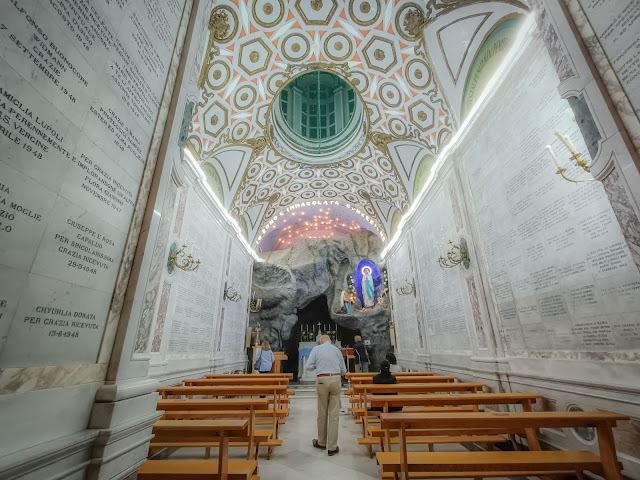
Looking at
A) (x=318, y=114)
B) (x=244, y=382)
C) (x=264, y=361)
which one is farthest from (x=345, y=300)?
(x=244, y=382)

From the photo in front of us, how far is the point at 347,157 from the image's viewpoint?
10508 millimetres

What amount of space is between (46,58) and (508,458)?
4233 mm

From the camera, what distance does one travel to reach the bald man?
394cm

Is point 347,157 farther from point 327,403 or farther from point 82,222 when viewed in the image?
point 82,222

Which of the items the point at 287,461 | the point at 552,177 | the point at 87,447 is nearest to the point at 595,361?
the point at 552,177

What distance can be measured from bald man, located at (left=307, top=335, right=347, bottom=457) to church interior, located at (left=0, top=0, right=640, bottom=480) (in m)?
0.05

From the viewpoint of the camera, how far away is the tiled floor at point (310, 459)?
3283 mm

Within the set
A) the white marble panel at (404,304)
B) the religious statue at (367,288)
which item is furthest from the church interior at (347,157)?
the religious statue at (367,288)

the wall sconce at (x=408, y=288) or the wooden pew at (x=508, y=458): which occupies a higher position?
the wall sconce at (x=408, y=288)

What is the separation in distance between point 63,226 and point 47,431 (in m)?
1.09

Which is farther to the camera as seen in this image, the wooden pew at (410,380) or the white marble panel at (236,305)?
the white marble panel at (236,305)

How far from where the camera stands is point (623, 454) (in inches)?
112

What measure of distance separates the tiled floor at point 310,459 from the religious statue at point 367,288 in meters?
10.9

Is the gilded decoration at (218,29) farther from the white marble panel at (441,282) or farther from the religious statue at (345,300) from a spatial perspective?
the religious statue at (345,300)
